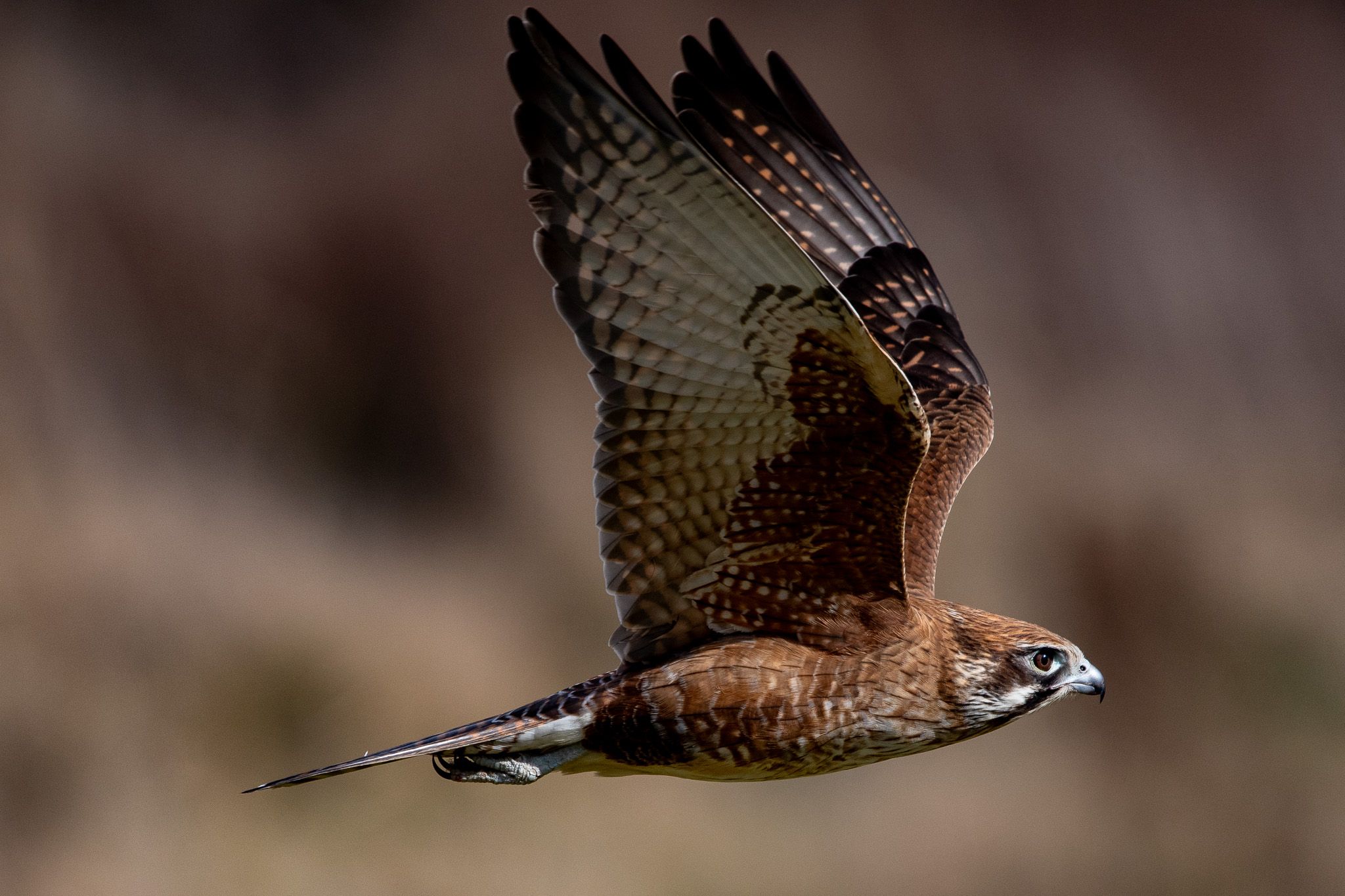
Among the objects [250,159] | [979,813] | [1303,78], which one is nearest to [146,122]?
[250,159]

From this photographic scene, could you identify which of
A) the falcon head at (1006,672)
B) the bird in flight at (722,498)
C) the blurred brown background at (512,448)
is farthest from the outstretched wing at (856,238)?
the blurred brown background at (512,448)

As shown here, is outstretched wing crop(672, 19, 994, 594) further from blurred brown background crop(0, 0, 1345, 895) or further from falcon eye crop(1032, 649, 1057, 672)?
blurred brown background crop(0, 0, 1345, 895)

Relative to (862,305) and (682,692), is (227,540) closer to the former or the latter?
(862,305)

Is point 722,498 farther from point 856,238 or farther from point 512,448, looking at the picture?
point 512,448

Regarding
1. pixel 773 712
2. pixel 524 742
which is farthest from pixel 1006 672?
pixel 524 742

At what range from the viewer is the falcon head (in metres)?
3.24

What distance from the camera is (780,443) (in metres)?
3.10

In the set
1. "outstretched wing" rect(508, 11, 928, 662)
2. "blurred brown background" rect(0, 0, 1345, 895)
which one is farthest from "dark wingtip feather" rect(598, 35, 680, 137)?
"blurred brown background" rect(0, 0, 1345, 895)

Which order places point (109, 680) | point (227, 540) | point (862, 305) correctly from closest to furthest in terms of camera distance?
1. point (862, 305)
2. point (109, 680)
3. point (227, 540)

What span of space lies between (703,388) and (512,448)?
18.3 feet

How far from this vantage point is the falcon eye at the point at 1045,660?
3.27 m

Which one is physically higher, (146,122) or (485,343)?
(146,122)

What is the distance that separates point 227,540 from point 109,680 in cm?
101

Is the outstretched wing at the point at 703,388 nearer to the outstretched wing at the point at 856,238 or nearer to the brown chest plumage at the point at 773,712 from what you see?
the brown chest plumage at the point at 773,712
